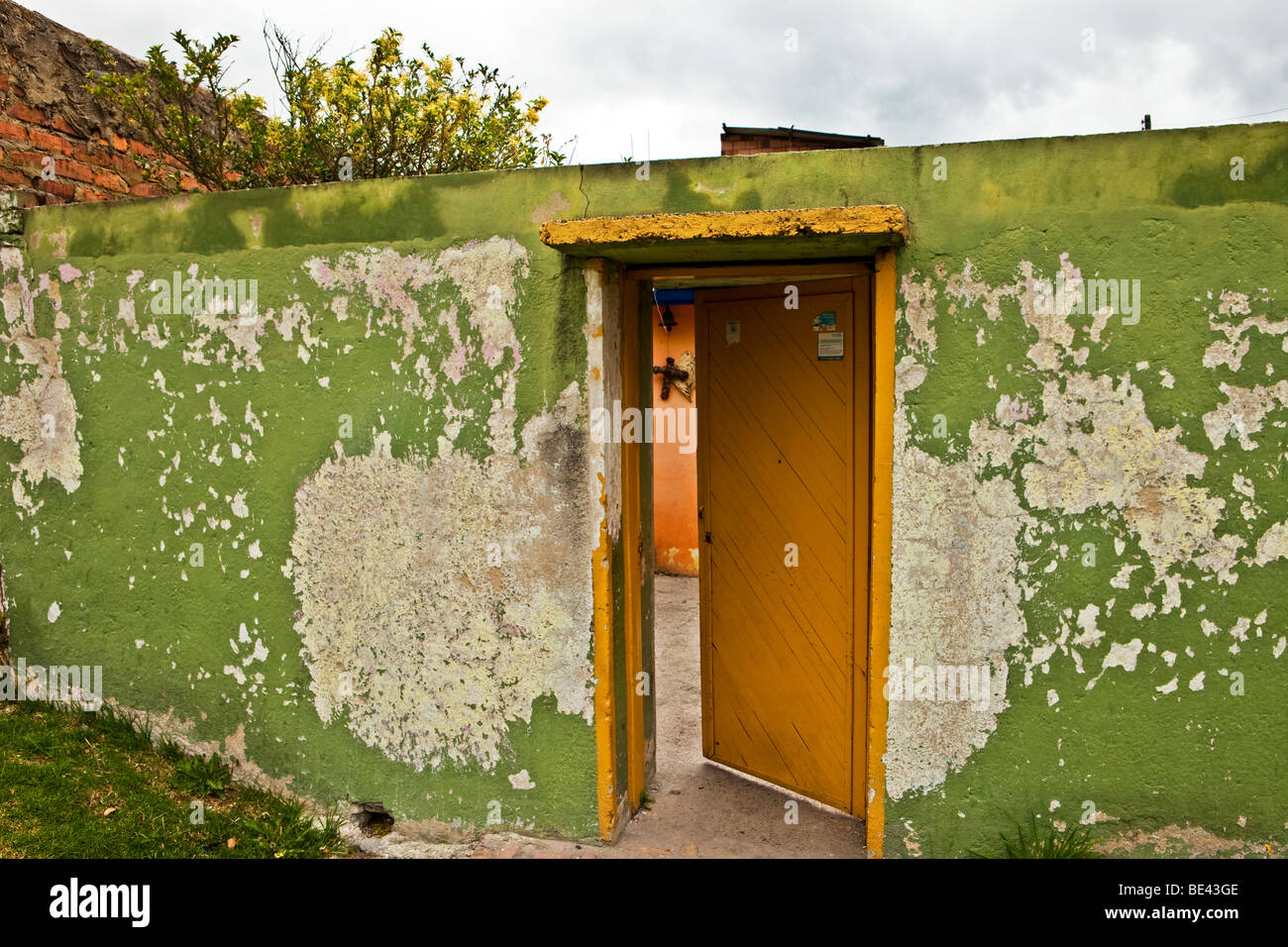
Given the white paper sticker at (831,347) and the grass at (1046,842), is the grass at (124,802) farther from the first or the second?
the white paper sticker at (831,347)

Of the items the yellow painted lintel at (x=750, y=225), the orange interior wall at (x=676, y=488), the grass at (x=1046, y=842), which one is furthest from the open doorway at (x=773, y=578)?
the orange interior wall at (x=676, y=488)

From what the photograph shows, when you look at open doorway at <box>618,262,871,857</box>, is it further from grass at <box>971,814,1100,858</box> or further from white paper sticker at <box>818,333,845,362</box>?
grass at <box>971,814,1100,858</box>

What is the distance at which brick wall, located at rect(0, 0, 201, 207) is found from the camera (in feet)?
15.1

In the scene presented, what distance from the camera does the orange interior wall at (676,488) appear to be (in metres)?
8.69

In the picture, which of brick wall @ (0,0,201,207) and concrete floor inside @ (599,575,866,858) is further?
brick wall @ (0,0,201,207)

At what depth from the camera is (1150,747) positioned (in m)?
3.20

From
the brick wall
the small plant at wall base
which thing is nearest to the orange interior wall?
the small plant at wall base

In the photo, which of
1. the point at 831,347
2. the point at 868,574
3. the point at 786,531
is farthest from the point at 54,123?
the point at 868,574

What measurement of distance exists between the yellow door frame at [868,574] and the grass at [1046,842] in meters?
0.49

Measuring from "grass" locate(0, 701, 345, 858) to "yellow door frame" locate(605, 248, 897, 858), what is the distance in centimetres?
138

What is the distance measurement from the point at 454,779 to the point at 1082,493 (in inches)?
112

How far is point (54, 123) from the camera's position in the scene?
4855 millimetres

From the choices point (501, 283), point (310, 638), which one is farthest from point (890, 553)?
point (310, 638)
